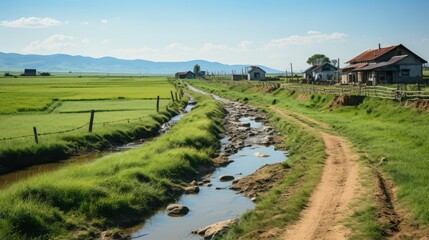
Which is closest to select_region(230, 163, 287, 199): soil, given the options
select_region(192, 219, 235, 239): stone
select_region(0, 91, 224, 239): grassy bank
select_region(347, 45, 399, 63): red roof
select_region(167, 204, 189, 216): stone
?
select_region(0, 91, 224, 239): grassy bank

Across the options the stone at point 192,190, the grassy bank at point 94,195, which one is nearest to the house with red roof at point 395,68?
the grassy bank at point 94,195

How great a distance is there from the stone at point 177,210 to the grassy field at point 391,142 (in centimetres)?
606

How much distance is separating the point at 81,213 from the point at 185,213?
3.60m

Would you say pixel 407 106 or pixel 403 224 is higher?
pixel 407 106

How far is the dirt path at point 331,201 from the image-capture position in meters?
11.0

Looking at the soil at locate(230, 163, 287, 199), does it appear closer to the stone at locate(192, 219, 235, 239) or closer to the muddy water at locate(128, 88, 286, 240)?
the muddy water at locate(128, 88, 286, 240)

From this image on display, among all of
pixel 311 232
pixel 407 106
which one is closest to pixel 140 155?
pixel 311 232

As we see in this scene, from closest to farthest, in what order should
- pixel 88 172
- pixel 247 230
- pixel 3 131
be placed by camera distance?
pixel 247 230
pixel 88 172
pixel 3 131

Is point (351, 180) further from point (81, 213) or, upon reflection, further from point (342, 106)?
point (342, 106)

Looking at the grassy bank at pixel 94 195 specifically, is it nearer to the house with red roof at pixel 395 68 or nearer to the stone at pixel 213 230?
the stone at pixel 213 230

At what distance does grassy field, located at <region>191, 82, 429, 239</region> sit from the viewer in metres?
12.2

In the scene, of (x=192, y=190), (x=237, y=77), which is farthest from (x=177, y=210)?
(x=237, y=77)

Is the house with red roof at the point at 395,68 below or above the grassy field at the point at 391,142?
above

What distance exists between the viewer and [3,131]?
2870cm
